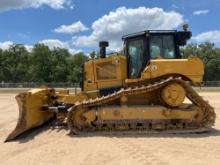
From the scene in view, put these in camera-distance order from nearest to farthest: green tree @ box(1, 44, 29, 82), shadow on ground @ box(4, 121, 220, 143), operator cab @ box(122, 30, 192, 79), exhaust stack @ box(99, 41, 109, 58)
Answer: shadow on ground @ box(4, 121, 220, 143) → operator cab @ box(122, 30, 192, 79) → exhaust stack @ box(99, 41, 109, 58) → green tree @ box(1, 44, 29, 82)

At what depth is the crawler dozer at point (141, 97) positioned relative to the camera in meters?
12.1

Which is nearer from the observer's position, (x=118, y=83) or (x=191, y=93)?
(x=191, y=93)

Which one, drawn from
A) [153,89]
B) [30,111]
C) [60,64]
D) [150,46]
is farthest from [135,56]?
[60,64]

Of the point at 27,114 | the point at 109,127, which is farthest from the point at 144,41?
the point at 27,114

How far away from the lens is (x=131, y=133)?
1195 centimetres

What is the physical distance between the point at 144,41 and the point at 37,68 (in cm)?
7356

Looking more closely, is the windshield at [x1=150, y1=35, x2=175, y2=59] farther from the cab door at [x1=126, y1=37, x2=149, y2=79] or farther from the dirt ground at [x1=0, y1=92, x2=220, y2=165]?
the dirt ground at [x1=0, y1=92, x2=220, y2=165]

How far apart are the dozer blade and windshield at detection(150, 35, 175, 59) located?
3949 mm

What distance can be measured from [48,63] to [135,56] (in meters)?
75.0

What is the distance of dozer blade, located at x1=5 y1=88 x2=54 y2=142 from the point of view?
11773 millimetres

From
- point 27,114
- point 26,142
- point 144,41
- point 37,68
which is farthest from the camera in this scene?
point 37,68

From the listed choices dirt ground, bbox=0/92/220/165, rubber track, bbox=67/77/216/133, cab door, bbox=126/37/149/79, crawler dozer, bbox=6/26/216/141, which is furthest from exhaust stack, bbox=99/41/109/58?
dirt ground, bbox=0/92/220/165

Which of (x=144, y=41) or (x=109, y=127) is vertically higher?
(x=144, y=41)

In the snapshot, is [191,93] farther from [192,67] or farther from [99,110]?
[99,110]
